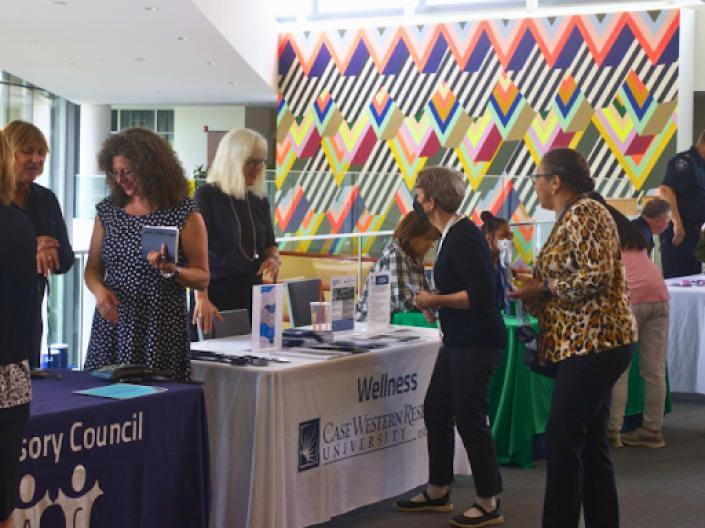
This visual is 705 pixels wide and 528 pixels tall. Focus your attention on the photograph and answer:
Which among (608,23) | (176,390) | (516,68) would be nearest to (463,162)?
(516,68)

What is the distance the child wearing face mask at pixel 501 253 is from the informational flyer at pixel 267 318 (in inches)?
34.3

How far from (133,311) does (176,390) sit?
482mm

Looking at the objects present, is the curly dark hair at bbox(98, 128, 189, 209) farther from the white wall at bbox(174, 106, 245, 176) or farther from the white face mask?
the white wall at bbox(174, 106, 245, 176)

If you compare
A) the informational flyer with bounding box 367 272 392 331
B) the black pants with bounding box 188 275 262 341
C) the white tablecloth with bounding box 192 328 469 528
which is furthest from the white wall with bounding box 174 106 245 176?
the white tablecloth with bounding box 192 328 469 528

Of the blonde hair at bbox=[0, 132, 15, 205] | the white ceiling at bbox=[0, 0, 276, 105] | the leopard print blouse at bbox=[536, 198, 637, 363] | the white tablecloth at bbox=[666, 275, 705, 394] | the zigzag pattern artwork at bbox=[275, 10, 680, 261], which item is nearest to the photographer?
the blonde hair at bbox=[0, 132, 15, 205]

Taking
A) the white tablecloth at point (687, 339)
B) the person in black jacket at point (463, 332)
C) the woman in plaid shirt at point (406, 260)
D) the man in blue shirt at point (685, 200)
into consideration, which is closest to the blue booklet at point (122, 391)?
the person in black jacket at point (463, 332)

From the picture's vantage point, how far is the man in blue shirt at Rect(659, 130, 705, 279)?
825cm

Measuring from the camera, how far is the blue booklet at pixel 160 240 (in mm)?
3727

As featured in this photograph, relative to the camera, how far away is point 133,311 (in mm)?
3918

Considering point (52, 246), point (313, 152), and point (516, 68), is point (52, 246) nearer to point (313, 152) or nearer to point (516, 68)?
point (516, 68)

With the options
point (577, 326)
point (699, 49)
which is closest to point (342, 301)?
point (577, 326)

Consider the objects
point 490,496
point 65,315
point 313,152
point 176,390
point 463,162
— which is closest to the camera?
point 176,390

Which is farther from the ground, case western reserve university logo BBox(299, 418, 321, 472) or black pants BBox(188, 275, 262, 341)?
black pants BBox(188, 275, 262, 341)

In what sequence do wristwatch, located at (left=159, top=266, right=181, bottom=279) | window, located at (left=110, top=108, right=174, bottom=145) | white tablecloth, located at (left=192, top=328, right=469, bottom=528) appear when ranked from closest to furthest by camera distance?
1. wristwatch, located at (left=159, top=266, right=181, bottom=279)
2. white tablecloth, located at (left=192, top=328, right=469, bottom=528)
3. window, located at (left=110, top=108, right=174, bottom=145)
